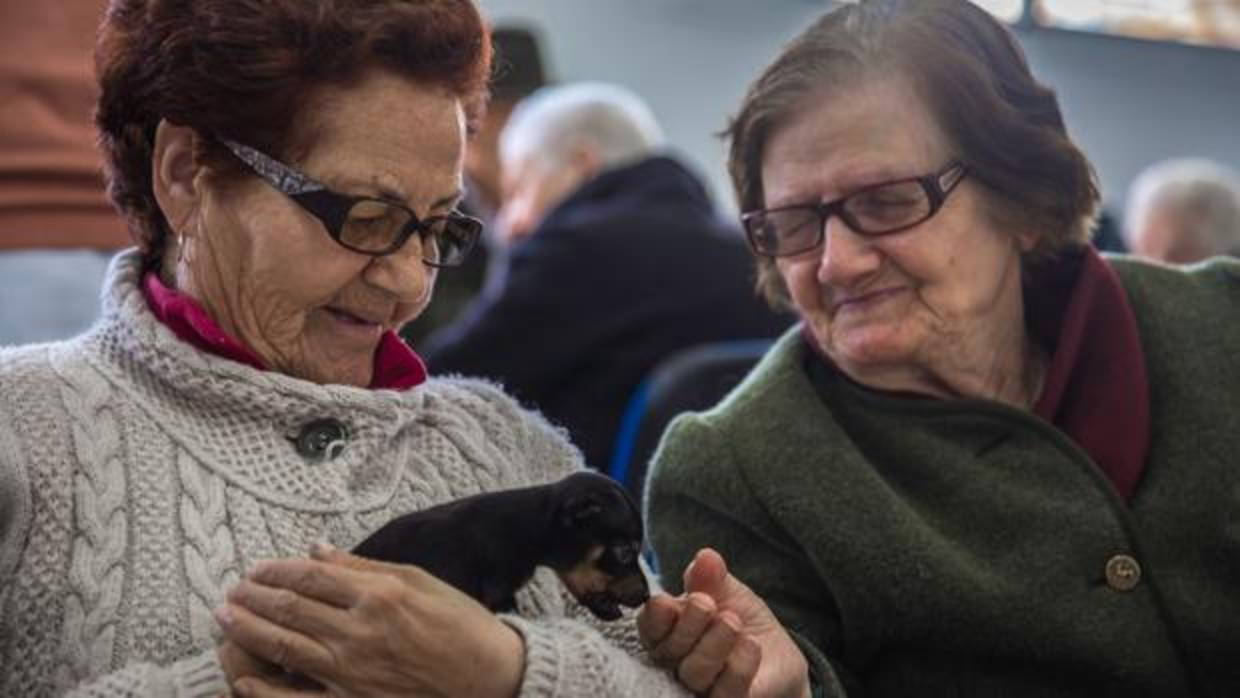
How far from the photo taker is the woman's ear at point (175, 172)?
1474 mm

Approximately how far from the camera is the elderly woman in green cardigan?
182 centimetres

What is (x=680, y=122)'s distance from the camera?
6.03 metres

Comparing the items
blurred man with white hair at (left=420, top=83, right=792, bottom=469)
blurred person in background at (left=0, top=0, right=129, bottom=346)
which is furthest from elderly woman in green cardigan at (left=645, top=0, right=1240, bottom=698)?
blurred man with white hair at (left=420, top=83, right=792, bottom=469)

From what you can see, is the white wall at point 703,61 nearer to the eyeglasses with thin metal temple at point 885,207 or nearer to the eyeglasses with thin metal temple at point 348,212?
the eyeglasses with thin metal temple at point 885,207

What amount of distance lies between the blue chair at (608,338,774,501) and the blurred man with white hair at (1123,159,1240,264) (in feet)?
8.83

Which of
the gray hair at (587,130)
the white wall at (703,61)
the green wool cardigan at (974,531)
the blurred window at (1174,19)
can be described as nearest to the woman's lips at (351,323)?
the green wool cardigan at (974,531)

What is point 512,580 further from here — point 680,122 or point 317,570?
point 680,122

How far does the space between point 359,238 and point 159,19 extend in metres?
0.25

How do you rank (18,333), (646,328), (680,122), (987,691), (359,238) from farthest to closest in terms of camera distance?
(680,122) → (646,328) → (18,333) → (987,691) → (359,238)

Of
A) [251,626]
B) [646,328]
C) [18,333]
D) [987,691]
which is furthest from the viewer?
[646,328]

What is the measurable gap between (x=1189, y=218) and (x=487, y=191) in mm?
1994

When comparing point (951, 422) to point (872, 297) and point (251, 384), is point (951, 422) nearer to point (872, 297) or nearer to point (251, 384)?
point (872, 297)

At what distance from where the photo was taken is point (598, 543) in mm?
1304

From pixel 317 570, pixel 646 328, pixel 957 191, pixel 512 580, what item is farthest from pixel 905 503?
pixel 646 328
